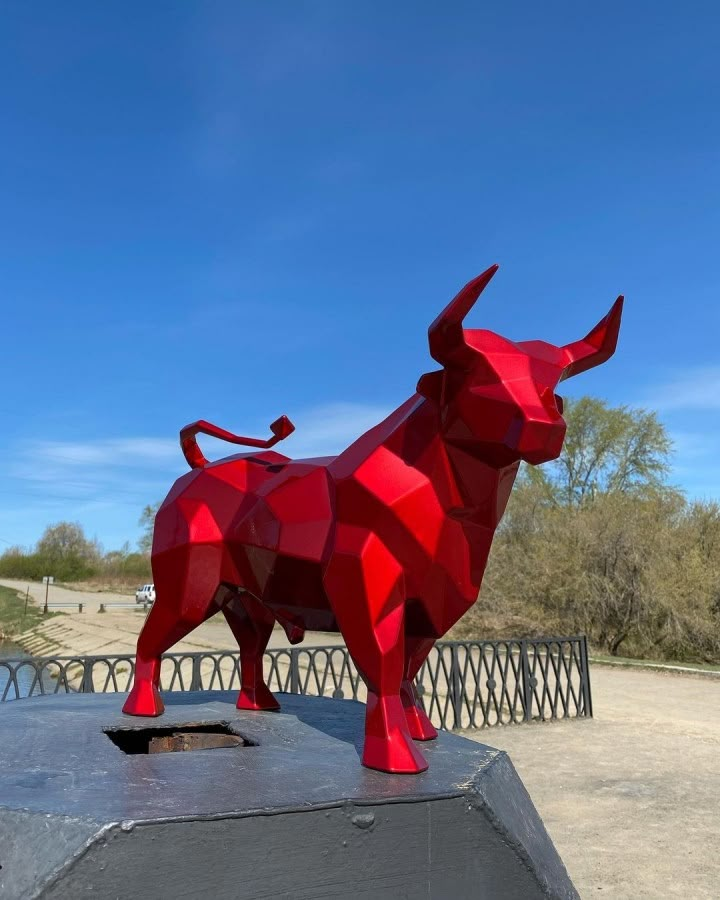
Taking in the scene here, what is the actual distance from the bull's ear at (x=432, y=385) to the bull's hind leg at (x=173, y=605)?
3.94ft

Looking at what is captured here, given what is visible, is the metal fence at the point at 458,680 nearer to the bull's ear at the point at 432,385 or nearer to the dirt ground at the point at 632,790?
the dirt ground at the point at 632,790

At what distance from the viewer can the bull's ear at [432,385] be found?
2650mm

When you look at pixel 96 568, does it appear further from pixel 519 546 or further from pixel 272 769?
pixel 272 769

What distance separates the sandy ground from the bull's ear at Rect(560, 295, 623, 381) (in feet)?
11.7

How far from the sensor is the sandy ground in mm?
4902

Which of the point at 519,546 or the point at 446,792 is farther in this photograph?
the point at 519,546

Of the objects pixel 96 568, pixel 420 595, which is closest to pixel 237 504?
pixel 420 595

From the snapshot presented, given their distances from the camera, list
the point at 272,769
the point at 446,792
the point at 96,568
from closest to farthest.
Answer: the point at 446,792, the point at 272,769, the point at 96,568

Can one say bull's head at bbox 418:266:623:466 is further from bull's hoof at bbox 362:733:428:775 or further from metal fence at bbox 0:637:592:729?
metal fence at bbox 0:637:592:729

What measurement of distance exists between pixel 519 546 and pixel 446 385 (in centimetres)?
1941

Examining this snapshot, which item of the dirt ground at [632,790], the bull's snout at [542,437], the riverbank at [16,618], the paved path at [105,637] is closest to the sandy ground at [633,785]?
the dirt ground at [632,790]

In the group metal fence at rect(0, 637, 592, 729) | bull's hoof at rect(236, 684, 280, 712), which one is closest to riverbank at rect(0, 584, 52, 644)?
metal fence at rect(0, 637, 592, 729)

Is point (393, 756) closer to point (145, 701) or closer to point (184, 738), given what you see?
point (184, 738)

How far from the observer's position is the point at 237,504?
10.7 ft
